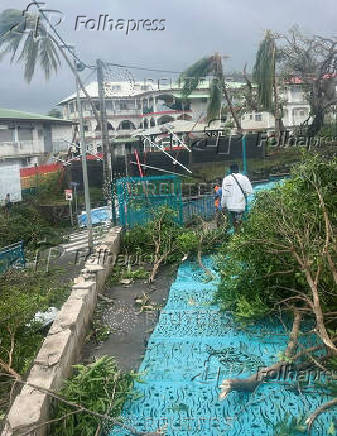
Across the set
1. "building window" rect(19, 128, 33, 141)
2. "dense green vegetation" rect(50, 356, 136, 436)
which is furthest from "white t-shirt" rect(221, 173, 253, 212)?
"building window" rect(19, 128, 33, 141)

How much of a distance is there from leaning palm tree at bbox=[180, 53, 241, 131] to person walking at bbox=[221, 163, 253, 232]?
1557 cm

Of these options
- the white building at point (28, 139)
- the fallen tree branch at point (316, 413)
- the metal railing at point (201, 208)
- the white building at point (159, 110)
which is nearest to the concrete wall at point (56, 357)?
the fallen tree branch at point (316, 413)

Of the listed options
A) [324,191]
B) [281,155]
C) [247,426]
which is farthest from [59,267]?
[281,155]

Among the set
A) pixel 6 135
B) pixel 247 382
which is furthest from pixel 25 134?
pixel 247 382

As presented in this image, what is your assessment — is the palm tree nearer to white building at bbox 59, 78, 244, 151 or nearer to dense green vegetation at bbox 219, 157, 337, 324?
white building at bbox 59, 78, 244, 151

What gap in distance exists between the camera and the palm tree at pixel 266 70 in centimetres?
2234

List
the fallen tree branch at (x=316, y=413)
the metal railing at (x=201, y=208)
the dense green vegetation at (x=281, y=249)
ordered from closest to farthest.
Result: 1. the fallen tree branch at (x=316, y=413)
2. the dense green vegetation at (x=281, y=249)
3. the metal railing at (x=201, y=208)

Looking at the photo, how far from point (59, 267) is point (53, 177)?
10185mm

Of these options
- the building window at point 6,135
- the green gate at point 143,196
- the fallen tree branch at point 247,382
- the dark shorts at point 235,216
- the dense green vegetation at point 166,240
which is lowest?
the fallen tree branch at point 247,382

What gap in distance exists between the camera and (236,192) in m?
8.61

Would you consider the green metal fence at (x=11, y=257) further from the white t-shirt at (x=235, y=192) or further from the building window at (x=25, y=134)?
the building window at (x=25, y=134)

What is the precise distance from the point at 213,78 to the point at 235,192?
16.3 meters

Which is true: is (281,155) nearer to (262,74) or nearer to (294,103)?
(262,74)

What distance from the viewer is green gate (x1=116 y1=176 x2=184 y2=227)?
992cm
